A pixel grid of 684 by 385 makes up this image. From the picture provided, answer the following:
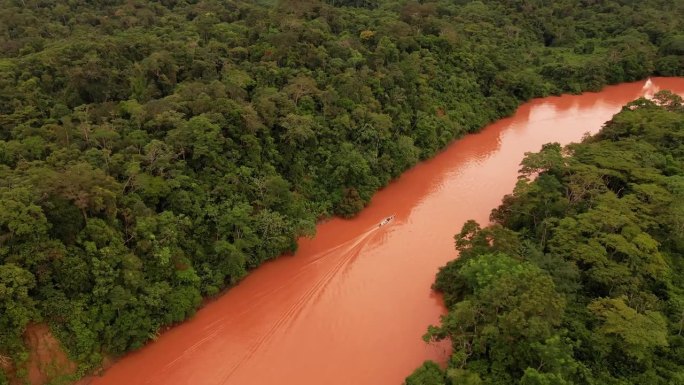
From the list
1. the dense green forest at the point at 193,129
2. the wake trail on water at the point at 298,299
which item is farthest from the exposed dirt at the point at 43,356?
the wake trail on water at the point at 298,299

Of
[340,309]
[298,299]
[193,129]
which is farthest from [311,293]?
[193,129]

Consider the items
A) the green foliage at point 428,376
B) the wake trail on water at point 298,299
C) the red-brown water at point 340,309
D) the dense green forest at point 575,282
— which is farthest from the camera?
the wake trail on water at point 298,299

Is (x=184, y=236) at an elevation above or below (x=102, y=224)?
below

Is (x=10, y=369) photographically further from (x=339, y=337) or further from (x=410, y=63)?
(x=410, y=63)

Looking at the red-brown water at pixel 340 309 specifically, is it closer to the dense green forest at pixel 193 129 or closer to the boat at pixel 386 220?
the boat at pixel 386 220

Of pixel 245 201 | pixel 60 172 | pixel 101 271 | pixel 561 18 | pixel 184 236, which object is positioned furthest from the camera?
pixel 561 18

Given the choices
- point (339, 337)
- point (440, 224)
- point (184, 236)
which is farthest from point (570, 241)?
point (184, 236)
